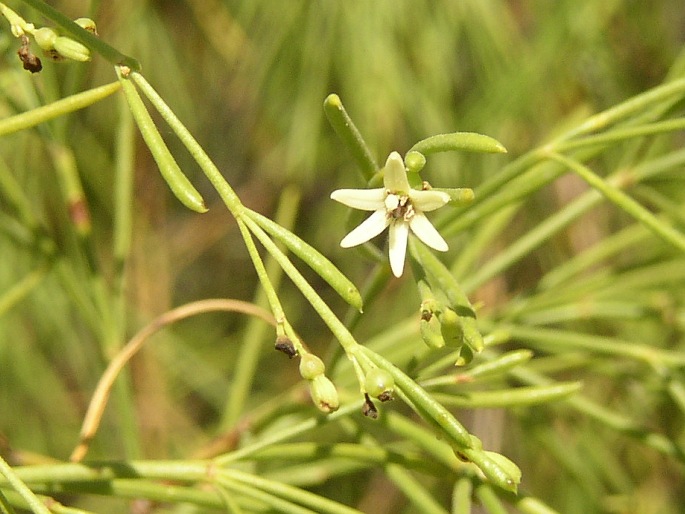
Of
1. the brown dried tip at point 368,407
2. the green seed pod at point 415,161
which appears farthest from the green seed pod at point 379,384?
the green seed pod at point 415,161

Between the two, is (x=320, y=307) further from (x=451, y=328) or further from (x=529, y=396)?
(x=529, y=396)

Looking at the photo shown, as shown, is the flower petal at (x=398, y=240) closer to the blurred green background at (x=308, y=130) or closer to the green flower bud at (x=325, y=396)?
the green flower bud at (x=325, y=396)

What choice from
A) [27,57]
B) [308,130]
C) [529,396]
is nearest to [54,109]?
[27,57]

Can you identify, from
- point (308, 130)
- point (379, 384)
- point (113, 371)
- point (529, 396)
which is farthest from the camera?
point (308, 130)

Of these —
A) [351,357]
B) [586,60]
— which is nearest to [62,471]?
[351,357]

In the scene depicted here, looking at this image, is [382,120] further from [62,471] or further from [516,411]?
[62,471]
